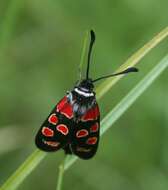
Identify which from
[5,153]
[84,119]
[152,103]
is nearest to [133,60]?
[84,119]

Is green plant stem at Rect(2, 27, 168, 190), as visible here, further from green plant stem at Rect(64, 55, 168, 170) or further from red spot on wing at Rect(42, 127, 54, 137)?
red spot on wing at Rect(42, 127, 54, 137)

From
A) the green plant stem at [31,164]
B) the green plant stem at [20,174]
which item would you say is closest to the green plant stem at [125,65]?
the green plant stem at [31,164]

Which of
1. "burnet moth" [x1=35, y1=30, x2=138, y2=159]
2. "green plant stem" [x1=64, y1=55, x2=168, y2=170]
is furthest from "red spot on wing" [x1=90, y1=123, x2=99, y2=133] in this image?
"green plant stem" [x1=64, y1=55, x2=168, y2=170]

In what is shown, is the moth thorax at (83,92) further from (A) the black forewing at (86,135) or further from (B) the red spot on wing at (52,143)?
(B) the red spot on wing at (52,143)

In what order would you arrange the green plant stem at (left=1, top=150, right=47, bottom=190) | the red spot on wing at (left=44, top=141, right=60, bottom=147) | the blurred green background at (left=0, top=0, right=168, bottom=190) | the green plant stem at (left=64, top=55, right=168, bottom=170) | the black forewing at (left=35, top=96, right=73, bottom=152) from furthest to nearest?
the blurred green background at (left=0, top=0, right=168, bottom=190) → the black forewing at (left=35, top=96, right=73, bottom=152) → the red spot on wing at (left=44, top=141, right=60, bottom=147) → the green plant stem at (left=64, top=55, right=168, bottom=170) → the green plant stem at (left=1, top=150, right=47, bottom=190)

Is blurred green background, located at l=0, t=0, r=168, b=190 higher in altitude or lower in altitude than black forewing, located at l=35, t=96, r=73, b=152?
lower

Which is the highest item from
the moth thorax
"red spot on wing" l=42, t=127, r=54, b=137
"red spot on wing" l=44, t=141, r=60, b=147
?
the moth thorax

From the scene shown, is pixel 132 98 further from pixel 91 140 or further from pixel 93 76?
pixel 93 76

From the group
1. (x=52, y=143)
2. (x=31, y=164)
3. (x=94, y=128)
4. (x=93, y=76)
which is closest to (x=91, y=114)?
(x=94, y=128)
